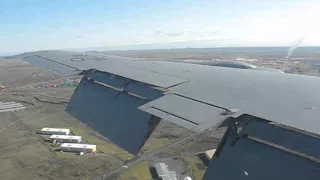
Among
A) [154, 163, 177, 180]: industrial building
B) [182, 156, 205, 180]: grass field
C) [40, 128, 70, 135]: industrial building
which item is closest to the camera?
[154, 163, 177, 180]: industrial building

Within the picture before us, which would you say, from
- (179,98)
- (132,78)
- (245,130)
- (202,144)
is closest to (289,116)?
(245,130)

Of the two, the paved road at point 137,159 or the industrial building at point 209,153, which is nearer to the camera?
the paved road at point 137,159

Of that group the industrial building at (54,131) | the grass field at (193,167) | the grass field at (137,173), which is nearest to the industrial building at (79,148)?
the industrial building at (54,131)

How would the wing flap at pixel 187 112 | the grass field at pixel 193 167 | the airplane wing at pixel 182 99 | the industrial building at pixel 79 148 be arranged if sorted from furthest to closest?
the industrial building at pixel 79 148, the grass field at pixel 193 167, the airplane wing at pixel 182 99, the wing flap at pixel 187 112

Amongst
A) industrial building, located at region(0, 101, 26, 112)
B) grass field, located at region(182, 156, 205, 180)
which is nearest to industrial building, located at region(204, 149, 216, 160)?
grass field, located at region(182, 156, 205, 180)

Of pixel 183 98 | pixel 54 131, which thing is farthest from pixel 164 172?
pixel 54 131

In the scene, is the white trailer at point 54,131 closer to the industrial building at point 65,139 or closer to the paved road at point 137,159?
the industrial building at point 65,139

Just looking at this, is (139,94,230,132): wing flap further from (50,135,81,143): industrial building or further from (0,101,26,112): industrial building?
(0,101,26,112): industrial building
